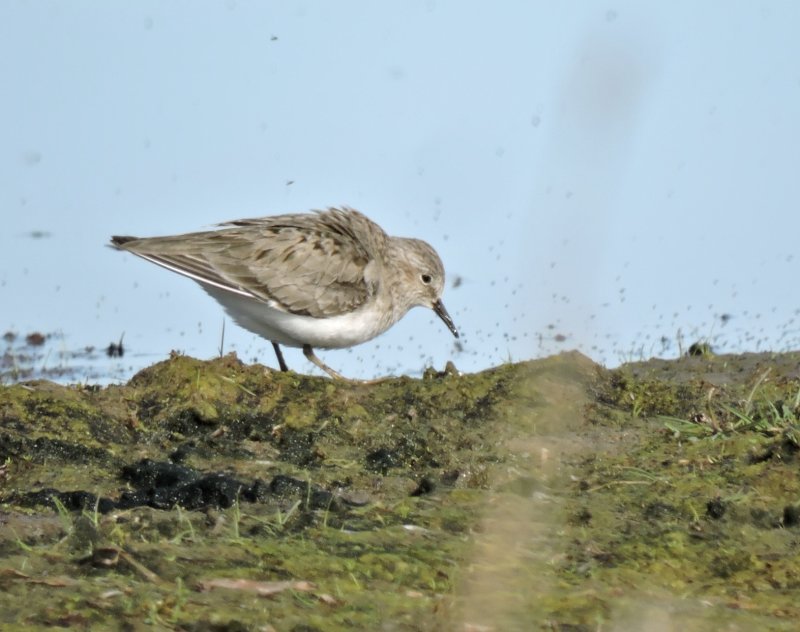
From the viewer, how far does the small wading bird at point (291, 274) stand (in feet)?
30.7

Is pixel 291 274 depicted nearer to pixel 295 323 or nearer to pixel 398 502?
pixel 295 323

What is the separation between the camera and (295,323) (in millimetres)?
9484

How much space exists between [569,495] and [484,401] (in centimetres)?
154

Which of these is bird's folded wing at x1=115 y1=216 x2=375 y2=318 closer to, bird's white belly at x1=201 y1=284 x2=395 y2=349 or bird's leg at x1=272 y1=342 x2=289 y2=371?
bird's white belly at x1=201 y1=284 x2=395 y2=349

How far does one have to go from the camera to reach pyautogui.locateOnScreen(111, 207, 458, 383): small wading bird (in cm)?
937

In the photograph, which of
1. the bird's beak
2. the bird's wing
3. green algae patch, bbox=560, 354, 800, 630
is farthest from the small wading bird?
green algae patch, bbox=560, 354, 800, 630

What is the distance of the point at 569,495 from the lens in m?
6.46

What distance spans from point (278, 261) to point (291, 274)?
14 centimetres

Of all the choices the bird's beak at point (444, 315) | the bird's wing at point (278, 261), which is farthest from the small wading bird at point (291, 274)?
the bird's beak at point (444, 315)

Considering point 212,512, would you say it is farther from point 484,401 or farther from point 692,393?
point 692,393

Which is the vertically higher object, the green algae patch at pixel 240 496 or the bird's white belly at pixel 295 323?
the bird's white belly at pixel 295 323

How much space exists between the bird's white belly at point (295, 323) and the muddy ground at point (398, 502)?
1366 mm

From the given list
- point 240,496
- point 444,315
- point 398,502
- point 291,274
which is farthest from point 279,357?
point 398,502

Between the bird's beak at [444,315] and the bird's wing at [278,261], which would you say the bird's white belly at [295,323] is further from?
the bird's beak at [444,315]
